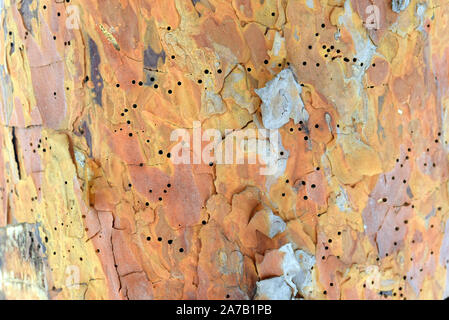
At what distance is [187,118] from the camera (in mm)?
940

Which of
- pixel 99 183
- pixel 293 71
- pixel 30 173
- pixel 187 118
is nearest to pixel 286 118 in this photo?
pixel 293 71

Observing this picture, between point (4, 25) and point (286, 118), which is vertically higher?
point (4, 25)

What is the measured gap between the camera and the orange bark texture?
929 mm

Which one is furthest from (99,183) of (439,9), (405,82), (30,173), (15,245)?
(439,9)

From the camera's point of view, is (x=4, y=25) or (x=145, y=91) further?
(x=4, y=25)

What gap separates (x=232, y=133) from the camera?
941 millimetres

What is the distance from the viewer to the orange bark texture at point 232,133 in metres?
0.93

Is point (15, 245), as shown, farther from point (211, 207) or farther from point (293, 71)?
point (293, 71)

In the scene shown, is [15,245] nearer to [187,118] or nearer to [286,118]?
[187,118]

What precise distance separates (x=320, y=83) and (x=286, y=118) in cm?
10

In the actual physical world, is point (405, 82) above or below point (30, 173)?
above
